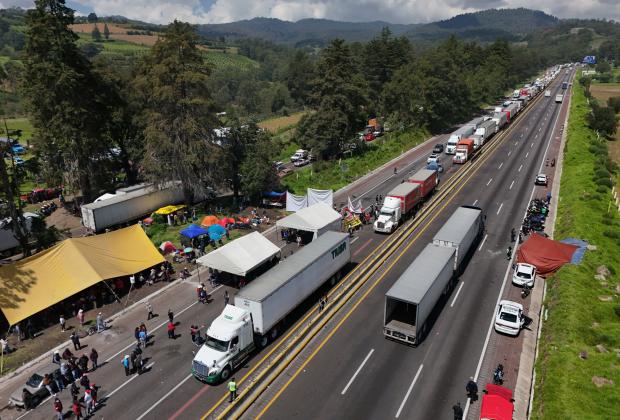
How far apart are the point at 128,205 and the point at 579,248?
149 ft

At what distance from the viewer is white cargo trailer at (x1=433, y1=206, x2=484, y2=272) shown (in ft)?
102

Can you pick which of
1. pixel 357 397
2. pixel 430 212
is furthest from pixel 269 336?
pixel 430 212

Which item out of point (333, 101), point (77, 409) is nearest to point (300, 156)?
point (333, 101)

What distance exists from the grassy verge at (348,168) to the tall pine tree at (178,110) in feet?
55.8

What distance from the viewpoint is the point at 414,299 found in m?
23.6

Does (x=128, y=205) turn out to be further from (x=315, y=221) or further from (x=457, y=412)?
(x=457, y=412)

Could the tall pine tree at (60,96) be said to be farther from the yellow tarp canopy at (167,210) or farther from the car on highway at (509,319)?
the car on highway at (509,319)

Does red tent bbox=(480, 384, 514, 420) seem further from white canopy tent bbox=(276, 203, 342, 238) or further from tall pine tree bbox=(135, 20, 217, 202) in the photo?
tall pine tree bbox=(135, 20, 217, 202)

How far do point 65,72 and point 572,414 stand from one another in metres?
54.2

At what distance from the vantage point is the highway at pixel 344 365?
20.8 metres

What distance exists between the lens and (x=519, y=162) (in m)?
67.9

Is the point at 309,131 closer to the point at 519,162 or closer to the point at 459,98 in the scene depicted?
the point at 519,162

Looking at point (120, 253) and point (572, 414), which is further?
point (120, 253)

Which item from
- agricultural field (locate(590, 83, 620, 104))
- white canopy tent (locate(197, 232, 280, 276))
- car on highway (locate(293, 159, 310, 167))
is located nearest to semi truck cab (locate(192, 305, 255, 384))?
white canopy tent (locate(197, 232, 280, 276))
